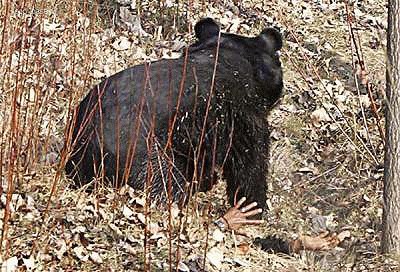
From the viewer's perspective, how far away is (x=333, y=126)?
7.02 meters

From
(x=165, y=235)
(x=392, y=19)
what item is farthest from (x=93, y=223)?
(x=392, y=19)

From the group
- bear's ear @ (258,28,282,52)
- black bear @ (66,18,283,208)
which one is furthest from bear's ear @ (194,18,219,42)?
bear's ear @ (258,28,282,52)

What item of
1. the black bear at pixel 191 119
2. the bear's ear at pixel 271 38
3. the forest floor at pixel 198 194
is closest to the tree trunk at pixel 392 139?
the forest floor at pixel 198 194

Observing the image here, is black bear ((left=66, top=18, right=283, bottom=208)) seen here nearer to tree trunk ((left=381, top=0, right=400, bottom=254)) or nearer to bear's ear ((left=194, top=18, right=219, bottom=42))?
bear's ear ((left=194, top=18, right=219, bottom=42))

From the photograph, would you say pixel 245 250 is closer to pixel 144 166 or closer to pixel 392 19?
pixel 144 166

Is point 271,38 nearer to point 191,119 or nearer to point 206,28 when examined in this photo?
point 206,28

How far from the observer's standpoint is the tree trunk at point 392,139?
4085 millimetres

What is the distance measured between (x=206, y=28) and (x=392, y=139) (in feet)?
9.14

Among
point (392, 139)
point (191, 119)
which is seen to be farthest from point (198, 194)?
point (392, 139)

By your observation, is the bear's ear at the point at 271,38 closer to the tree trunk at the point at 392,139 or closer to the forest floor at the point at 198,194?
the forest floor at the point at 198,194

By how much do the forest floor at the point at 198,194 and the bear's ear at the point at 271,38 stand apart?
167mm

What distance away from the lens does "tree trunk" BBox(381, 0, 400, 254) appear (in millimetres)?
4085

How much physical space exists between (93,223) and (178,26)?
473cm

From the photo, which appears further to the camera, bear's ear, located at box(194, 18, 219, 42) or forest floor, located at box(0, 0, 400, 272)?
bear's ear, located at box(194, 18, 219, 42)
